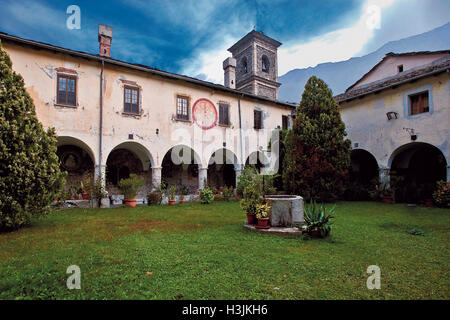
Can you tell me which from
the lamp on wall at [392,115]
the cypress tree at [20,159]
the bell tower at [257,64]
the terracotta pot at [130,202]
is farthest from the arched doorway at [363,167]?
the cypress tree at [20,159]

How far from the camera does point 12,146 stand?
18.9ft

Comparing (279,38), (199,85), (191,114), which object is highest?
(279,38)

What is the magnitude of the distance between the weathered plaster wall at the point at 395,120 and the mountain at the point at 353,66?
38.7 meters

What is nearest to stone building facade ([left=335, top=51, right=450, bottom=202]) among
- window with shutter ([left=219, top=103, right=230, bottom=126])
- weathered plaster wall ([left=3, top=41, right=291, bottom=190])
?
window with shutter ([left=219, top=103, right=230, bottom=126])

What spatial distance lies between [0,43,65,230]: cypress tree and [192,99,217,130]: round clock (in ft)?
29.0

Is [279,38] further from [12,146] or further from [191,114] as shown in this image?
[12,146]

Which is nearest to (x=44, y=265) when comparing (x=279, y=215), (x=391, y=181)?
(x=279, y=215)

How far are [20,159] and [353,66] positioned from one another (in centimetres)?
9952

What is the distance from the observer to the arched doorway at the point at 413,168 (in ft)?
43.0

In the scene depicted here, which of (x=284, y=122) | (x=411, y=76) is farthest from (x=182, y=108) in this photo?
(x=411, y=76)

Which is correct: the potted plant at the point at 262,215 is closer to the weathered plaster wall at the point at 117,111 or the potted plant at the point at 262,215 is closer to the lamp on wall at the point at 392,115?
the weathered plaster wall at the point at 117,111
